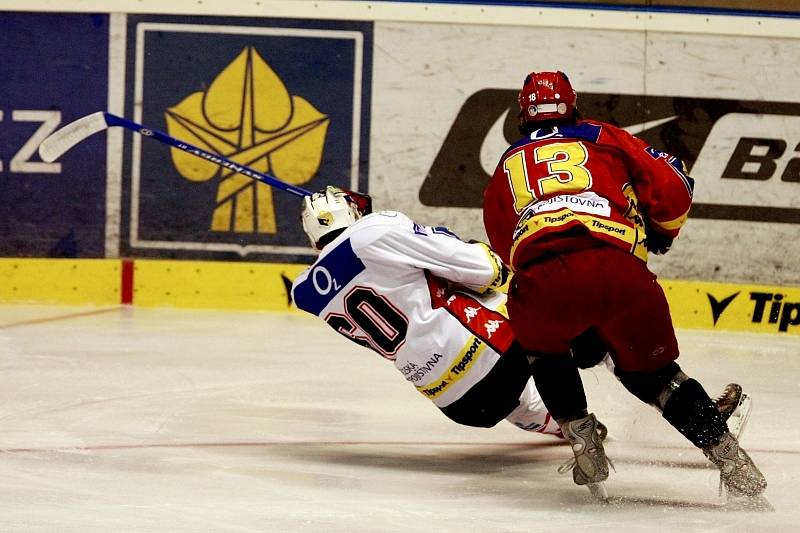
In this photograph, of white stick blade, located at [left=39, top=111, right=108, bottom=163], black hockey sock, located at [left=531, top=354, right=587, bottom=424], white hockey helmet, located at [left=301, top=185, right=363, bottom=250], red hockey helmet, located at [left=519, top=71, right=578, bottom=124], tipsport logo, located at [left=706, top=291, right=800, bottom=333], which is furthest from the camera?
tipsport logo, located at [left=706, top=291, right=800, bottom=333]

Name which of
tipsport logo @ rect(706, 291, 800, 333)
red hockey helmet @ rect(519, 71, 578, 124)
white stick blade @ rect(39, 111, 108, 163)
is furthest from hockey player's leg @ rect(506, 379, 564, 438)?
tipsport logo @ rect(706, 291, 800, 333)

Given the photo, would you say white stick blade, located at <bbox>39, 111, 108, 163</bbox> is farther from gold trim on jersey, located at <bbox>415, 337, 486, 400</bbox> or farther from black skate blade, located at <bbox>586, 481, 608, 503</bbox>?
black skate blade, located at <bbox>586, 481, 608, 503</bbox>

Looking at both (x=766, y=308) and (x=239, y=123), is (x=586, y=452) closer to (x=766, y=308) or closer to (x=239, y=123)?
(x=766, y=308)

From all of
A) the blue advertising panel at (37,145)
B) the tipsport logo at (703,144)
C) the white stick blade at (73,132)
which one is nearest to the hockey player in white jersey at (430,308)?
the white stick blade at (73,132)

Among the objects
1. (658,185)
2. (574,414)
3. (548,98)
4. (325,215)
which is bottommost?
(574,414)

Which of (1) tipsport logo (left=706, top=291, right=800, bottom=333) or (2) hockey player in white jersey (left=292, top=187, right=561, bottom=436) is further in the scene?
(1) tipsport logo (left=706, top=291, right=800, bottom=333)

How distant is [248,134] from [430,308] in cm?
313

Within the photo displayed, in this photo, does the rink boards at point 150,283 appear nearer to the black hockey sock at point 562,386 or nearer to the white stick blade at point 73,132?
the white stick blade at point 73,132

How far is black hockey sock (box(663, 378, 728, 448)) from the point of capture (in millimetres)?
2570

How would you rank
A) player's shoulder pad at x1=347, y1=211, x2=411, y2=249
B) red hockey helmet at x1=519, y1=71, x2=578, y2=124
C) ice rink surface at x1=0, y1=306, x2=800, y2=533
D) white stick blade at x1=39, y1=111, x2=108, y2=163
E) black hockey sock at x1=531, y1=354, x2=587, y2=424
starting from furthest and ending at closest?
white stick blade at x1=39, y1=111, x2=108, y2=163 < player's shoulder pad at x1=347, y1=211, x2=411, y2=249 < red hockey helmet at x1=519, y1=71, x2=578, y2=124 < black hockey sock at x1=531, y1=354, x2=587, y2=424 < ice rink surface at x1=0, y1=306, x2=800, y2=533

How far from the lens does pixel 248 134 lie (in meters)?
5.91

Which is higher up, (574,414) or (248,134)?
(248,134)

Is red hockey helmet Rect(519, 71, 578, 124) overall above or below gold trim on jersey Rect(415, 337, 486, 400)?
above

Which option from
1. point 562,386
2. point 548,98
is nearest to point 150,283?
point 548,98
